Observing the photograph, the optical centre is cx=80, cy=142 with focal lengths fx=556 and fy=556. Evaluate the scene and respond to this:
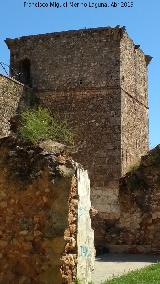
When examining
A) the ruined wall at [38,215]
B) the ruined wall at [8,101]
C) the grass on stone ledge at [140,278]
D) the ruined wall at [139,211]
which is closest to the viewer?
the ruined wall at [38,215]

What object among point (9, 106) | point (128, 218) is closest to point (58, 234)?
point (128, 218)

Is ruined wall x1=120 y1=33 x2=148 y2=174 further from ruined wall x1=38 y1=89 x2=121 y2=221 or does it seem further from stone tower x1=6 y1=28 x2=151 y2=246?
ruined wall x1=38 y1=89 x2=121 y2=221

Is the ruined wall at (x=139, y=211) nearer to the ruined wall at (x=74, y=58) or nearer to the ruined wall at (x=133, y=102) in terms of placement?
the ruined wall at (x=133, y=102)

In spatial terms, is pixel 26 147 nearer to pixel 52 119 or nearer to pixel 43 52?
pixel 52 119

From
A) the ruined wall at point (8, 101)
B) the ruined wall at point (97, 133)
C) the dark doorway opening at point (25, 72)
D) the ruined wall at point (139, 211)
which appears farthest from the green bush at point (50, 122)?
the ruined wall at point (139, 211)

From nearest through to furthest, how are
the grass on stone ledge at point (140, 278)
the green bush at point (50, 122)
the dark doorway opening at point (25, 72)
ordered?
the grass on stone ledge at point (140, 278) < the green bush at point (50, 122) < the dark doorway opening at point (25, 72)

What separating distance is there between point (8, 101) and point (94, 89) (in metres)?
3.47

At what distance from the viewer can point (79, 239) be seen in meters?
8.08

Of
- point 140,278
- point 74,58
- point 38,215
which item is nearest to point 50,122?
point 74,58

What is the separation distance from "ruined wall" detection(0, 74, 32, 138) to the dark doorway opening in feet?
6.94

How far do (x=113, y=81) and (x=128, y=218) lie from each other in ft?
23.0

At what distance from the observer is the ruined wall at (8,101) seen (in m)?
18.8

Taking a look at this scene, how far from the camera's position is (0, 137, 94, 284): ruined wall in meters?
7.57

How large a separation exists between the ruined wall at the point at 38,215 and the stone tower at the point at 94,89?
11682mm
